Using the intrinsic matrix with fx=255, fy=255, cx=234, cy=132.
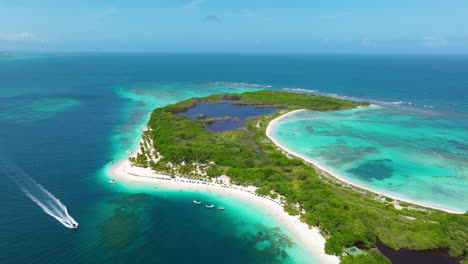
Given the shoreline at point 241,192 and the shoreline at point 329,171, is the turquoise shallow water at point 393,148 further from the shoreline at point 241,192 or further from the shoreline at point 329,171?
the shoreline at point 241,192

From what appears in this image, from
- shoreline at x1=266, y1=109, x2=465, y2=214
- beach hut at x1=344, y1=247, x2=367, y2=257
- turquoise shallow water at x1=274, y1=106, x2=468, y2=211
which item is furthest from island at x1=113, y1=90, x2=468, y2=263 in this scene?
turquoise shallow water at x1=274, y1=106, x2=468, y2=211

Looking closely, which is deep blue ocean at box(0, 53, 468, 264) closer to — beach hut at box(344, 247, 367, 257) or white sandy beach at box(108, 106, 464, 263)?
white sandy beach at box(108, 106, 464, 263)

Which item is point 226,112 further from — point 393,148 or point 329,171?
point 393,148

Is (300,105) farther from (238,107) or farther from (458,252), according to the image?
(458,252)

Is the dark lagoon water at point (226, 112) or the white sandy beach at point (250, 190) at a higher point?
the dark lagoon water at point (226, 112)

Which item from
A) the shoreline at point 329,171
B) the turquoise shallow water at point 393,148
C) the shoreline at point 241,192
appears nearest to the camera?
the shoreline at point 241,192

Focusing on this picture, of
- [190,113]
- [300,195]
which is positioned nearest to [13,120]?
[190,113]

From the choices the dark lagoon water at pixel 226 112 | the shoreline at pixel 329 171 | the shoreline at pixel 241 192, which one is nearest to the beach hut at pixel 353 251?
the shoreline at pixel 241 192
